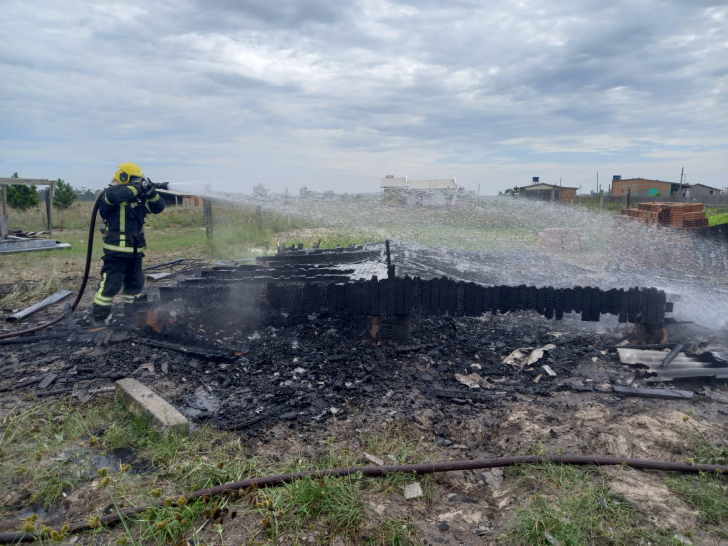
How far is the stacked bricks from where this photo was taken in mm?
5539

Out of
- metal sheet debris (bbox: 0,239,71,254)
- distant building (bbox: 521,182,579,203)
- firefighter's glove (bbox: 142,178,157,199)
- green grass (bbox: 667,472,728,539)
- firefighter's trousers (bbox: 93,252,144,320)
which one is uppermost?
distant building (bbox: 521,182,579,203)

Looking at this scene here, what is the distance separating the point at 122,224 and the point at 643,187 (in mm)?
40825

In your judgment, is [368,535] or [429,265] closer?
[368,535]

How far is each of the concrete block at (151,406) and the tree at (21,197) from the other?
2774 cm

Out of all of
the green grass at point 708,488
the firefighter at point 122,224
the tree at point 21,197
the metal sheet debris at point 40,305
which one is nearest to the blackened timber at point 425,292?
the green grass at point 708,488

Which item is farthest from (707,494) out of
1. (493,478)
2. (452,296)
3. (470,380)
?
(452,296)

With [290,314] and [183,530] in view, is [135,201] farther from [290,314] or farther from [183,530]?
[183,530]

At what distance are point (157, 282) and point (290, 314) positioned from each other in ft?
13.0

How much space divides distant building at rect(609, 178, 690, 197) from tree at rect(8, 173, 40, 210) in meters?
38.8

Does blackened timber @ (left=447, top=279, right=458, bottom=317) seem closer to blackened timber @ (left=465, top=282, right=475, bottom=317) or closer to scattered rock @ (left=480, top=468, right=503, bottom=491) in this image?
blackened timber @ (left=465, top=282, right=475, bottom=317)

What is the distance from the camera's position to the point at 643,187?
37062 millimetres

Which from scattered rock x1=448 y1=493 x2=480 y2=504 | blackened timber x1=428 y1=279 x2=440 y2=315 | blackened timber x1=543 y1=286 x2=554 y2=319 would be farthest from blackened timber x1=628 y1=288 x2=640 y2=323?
scattered rock x1=448 y1=493 x2=480 y2=504

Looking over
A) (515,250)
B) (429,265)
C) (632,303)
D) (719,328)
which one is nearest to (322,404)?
(632,303)

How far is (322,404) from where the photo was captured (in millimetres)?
4367
